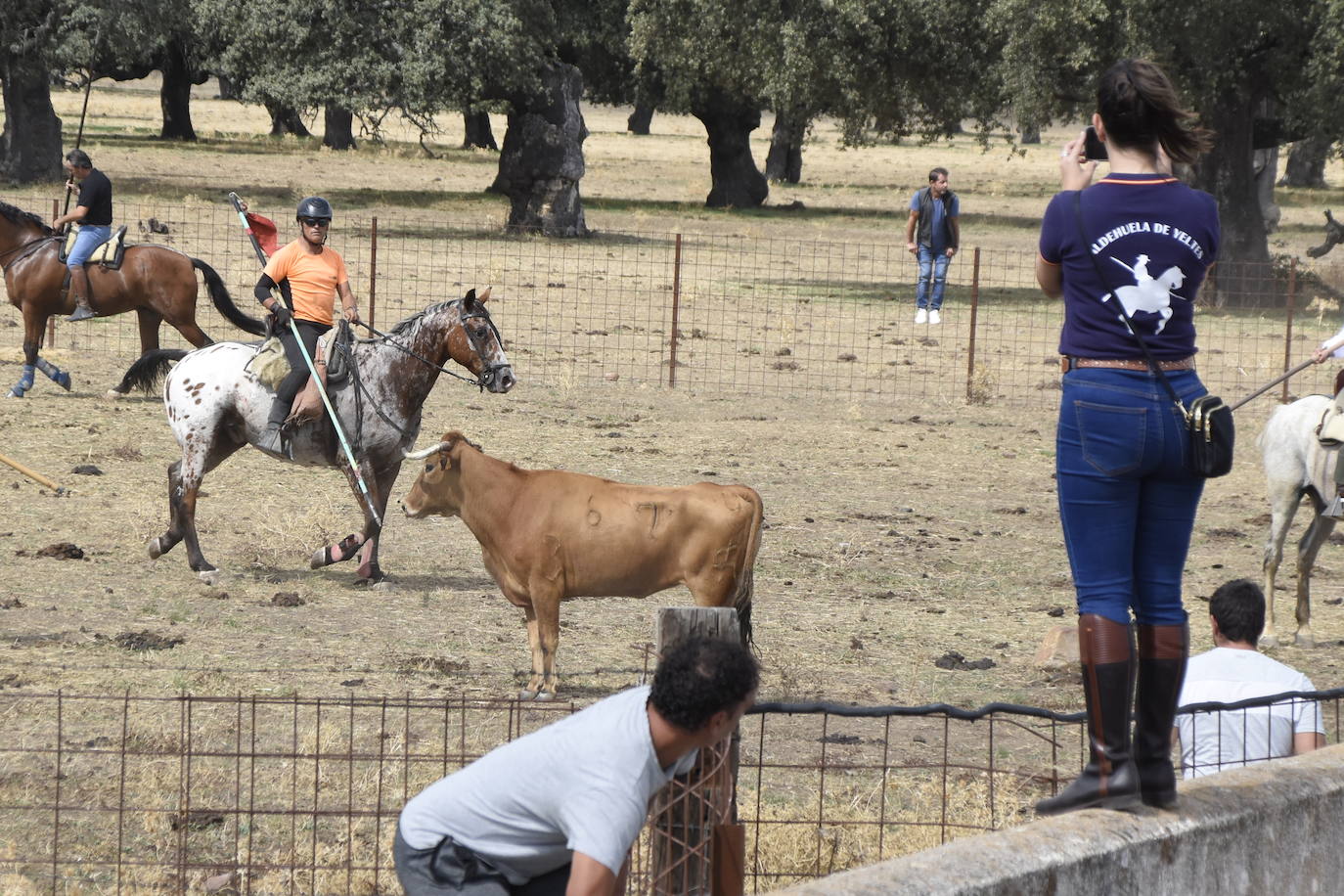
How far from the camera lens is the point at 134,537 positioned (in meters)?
11.8

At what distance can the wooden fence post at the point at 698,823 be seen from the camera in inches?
179

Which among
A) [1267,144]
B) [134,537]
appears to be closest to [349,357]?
[134,537]

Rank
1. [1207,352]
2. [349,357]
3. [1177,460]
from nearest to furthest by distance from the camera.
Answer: [1177,460] → [349,357] → [1207,352]

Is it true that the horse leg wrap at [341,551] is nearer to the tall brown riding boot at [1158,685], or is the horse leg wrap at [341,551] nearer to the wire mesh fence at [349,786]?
the wire mesh fence at [349,786]

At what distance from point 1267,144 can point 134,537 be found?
75.5 feet

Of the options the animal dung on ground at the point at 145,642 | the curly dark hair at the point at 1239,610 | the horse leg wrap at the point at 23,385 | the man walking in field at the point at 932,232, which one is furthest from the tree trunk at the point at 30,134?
the curly dark hair at the point at 1239,610

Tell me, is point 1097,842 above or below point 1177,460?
below

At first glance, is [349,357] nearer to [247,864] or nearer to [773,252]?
[247,864]

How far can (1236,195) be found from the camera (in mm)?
27875

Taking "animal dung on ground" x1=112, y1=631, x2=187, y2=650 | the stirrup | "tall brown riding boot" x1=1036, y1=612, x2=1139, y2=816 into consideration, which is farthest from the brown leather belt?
the stirrup

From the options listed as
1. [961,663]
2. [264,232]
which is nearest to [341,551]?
[264,232]

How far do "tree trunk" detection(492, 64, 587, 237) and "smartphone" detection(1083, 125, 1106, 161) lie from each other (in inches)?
1161

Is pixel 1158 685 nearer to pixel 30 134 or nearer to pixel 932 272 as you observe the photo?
pixel 932 272

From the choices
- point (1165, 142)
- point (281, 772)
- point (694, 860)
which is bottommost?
point (281, 772)
